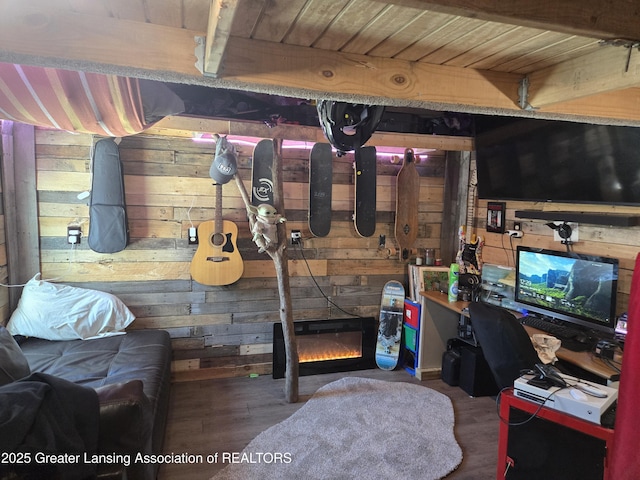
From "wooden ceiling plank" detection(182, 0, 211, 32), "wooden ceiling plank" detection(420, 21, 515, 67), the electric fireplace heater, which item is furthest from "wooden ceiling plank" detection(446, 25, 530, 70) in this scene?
the electric fireplace heater

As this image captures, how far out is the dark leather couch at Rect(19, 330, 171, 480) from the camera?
1.53 m

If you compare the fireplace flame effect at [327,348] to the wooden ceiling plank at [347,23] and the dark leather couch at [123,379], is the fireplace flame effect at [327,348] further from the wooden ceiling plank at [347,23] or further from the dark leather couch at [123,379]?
the wooden ceiling plank at [347,23]

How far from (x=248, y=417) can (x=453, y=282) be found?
195 centimetres

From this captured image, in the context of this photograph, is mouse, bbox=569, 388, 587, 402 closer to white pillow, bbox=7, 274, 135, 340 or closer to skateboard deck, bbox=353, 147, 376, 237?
skateboard deck, bbox=353, 147, 376, 237

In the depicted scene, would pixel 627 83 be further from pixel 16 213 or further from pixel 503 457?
pixel 16 213

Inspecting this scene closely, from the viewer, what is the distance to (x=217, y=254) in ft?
11.1

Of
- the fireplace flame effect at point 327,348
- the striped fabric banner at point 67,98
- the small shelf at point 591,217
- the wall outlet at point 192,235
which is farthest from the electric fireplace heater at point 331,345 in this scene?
the striped fabric banner at point 67,98

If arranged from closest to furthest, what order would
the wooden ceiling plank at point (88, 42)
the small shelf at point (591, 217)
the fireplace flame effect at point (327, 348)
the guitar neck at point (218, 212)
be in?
1. the wooden ceiling plank at point (88, 42)
2. the small shelf at point (591, 217)
3. the guitar neck at point (218, 212)
4. the fireplace flame effect at point (327, 348)

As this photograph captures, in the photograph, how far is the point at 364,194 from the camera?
3734 mm

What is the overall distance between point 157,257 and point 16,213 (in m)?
1.03

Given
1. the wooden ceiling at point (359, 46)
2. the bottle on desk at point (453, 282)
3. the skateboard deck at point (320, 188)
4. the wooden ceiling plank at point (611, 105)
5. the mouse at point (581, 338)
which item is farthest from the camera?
the skateboard deck at point (320, 188)

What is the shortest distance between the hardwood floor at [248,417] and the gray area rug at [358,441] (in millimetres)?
71

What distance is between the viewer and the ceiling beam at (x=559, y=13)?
0.81 m

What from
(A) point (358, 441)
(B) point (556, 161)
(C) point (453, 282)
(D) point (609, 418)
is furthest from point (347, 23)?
(C) point (453, 282)
